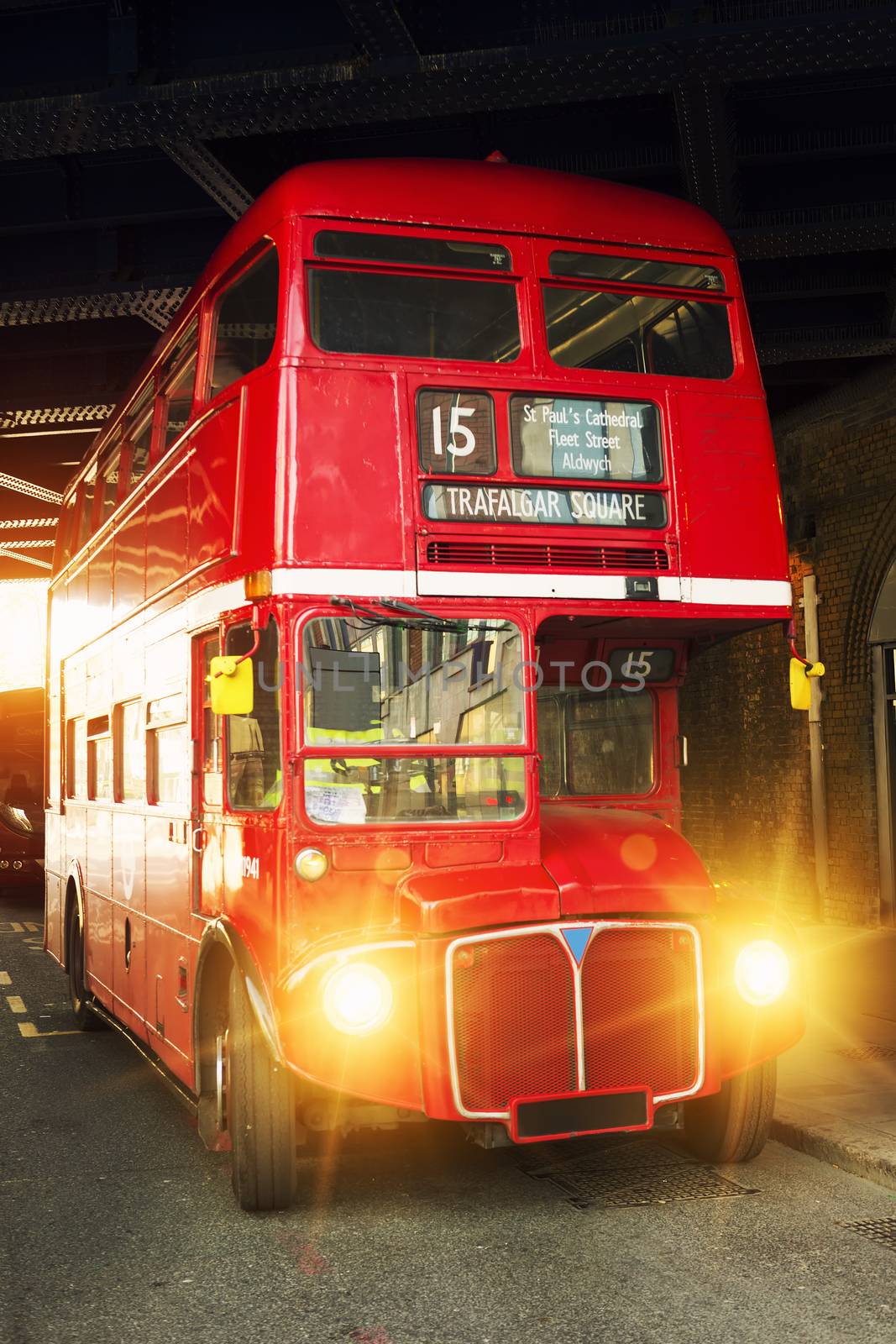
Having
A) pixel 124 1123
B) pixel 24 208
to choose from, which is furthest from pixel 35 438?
pixel 124 1123

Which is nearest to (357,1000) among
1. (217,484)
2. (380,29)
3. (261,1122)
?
(261,1122)

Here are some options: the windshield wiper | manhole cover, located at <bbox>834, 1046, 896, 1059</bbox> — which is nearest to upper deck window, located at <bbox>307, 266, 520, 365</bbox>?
the windshield wiper

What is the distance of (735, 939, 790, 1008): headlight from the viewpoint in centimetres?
568

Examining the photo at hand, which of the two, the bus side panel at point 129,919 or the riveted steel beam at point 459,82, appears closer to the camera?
the bus side panel at point 129,919

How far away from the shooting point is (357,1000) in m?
5.22

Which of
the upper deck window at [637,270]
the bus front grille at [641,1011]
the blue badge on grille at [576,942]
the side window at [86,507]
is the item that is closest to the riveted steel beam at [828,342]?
the side window at [86,507]

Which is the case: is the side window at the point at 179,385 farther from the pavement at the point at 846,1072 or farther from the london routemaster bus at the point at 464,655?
the pavement at the point at 846,1072

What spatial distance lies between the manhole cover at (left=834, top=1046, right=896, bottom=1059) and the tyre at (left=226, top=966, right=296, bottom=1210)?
3.69 metres

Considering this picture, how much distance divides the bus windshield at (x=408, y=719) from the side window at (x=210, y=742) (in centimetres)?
93

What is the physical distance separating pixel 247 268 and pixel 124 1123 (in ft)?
13.9

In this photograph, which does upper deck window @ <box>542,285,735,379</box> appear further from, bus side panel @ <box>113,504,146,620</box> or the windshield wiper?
bus side panel @ <box>113,504,146,620</box>

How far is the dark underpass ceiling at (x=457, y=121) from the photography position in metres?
8.68

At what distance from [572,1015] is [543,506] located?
2009 millimetres

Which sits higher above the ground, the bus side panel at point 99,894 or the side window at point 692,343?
the side window at point 692,343
